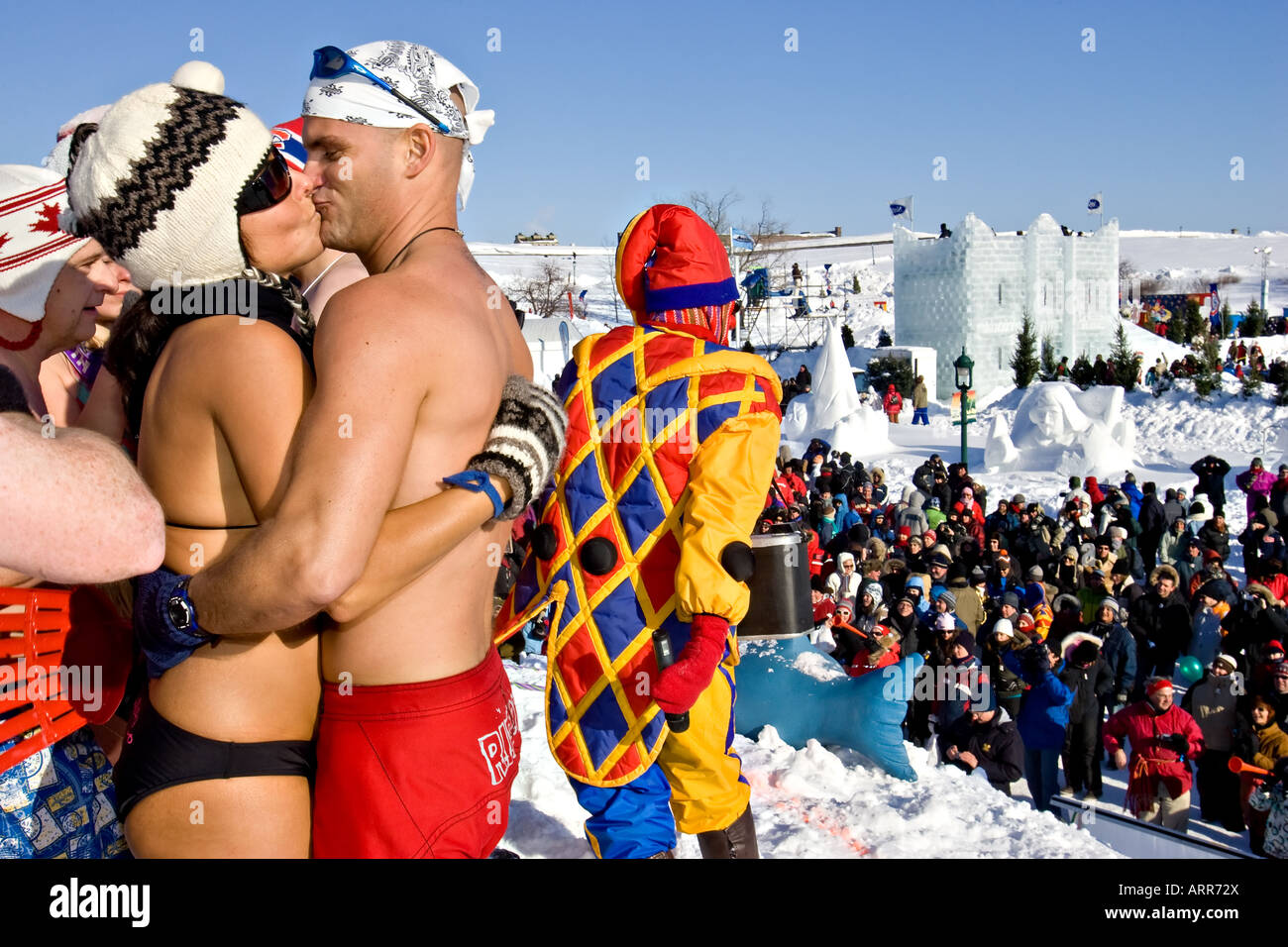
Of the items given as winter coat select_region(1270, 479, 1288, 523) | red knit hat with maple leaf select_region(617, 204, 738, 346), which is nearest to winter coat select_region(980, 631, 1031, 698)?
red knit hat with maple leaf select_region(617, 204, 738, 346)

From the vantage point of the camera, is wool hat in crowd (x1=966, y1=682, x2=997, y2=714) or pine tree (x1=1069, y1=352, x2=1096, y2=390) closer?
wool hat in crowd (x1=966, y1=682, x2=997, y2=714)

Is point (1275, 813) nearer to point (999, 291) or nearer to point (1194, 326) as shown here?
point (999, 291)

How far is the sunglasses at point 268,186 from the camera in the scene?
184 cm

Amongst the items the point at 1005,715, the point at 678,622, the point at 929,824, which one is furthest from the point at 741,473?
the point at 1005,715

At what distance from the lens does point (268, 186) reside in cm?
188

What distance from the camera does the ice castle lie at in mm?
33594

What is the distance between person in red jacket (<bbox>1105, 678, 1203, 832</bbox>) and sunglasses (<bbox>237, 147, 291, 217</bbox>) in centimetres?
616

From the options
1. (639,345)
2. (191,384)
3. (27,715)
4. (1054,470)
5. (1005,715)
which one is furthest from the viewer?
(1054,470)

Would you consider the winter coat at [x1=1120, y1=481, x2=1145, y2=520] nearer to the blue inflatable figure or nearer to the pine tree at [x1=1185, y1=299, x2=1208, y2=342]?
the blue inflatable figure

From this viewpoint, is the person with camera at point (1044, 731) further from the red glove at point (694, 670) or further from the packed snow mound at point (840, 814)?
the red glove at point (694, 670)

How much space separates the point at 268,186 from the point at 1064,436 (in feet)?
71.0
